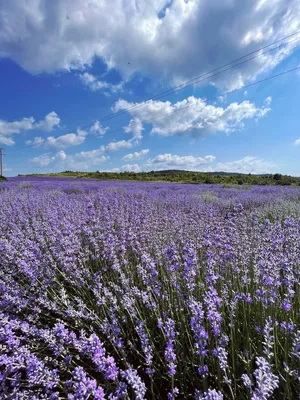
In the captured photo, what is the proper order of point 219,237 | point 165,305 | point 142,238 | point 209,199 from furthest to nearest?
point 209,199 < point 142,238 < point 219,237 < point 165,305

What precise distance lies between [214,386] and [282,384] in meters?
0.37

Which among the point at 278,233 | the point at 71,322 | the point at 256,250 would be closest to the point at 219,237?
the point at 256,250

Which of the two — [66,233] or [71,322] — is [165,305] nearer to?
[71,322]

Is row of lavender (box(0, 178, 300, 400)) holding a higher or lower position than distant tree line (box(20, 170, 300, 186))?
lower

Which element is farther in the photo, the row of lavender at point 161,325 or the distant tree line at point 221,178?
the distant tree line at point 221,178

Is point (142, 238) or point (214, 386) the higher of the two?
point (142, 238)

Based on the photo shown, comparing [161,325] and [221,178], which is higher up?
[221,178]

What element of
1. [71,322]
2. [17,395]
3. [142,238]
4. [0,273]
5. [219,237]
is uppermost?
[219,237]

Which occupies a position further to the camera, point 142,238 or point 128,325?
Result: point 142,238

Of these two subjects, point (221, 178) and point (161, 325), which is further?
point (221, 178)

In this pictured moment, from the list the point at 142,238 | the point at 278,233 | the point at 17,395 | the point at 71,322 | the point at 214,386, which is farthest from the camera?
the point at 142,238

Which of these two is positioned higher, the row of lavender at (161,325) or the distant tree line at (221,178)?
the distant tree line at (221,178)

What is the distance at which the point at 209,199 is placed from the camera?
7.36 m

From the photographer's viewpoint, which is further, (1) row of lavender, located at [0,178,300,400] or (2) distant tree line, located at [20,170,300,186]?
(2) distant tree line, located at [20,170,300,186]
